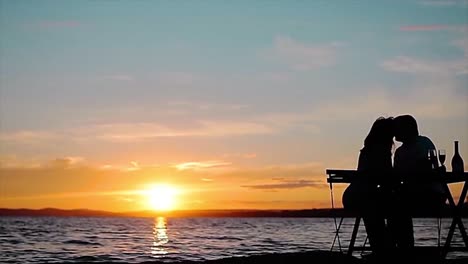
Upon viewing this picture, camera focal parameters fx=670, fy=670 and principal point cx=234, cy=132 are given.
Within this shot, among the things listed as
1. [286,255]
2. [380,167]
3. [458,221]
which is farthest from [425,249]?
[286,255]

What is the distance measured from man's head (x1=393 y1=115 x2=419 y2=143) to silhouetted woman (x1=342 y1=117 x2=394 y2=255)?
10.8 inches

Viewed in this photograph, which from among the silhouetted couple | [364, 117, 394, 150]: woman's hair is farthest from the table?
[364, 117, 394, 150]: woman's hair

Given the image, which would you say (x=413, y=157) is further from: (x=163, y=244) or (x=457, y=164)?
(x=163, y=244)

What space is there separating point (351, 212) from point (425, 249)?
3.54 ft

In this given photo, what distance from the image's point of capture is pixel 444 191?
27.7 feet

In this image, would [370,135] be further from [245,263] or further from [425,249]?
[245,263]

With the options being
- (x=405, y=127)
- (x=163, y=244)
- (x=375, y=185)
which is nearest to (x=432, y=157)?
(x=405, y=127)

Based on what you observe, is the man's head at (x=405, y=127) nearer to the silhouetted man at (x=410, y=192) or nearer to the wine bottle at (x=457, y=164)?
the silhouetted man at (x=410, y=192)

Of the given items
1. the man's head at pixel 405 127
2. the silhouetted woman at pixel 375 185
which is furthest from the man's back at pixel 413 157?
the silhouetted woman at pixel 375 185

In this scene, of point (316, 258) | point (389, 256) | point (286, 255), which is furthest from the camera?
point (286, 255)

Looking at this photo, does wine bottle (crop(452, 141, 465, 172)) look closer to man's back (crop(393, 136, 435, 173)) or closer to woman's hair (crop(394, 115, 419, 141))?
man's back (crop(393, 136, 435, 173))

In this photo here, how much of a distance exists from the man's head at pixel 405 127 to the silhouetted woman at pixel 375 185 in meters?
0.27

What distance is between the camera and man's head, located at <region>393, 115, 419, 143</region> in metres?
8.66

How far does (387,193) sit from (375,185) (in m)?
0.17
